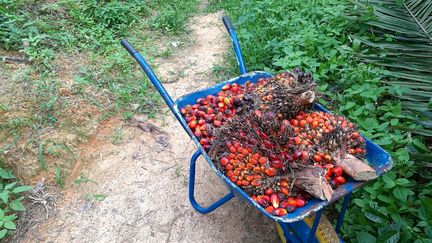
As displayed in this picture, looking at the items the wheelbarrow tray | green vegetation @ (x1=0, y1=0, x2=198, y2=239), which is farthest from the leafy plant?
the wheelbarrow tray

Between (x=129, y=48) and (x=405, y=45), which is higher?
(x=129, y=48)

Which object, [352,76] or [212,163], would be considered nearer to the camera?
[212,163]

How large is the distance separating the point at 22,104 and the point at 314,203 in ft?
9.65

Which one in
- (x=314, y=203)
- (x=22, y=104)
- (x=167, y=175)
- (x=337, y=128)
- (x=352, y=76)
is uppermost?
(x=337, y=128)

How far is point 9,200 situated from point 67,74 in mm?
1661

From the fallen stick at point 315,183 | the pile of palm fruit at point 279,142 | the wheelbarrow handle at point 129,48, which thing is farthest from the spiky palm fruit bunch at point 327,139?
the wheelbarrow handle at point 129,48

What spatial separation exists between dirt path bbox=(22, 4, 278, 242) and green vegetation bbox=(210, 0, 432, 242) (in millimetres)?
748

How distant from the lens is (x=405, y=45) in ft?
9.61

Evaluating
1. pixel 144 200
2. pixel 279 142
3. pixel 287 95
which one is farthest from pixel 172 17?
pixel 279 142

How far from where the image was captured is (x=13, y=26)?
421 cm

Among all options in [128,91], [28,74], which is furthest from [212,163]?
[28,74]

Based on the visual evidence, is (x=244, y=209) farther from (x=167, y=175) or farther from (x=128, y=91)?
(x=128, y=91)

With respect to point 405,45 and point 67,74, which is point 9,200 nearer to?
point 67,74

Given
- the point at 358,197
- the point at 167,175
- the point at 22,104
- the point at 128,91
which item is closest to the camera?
the point at 358,197
